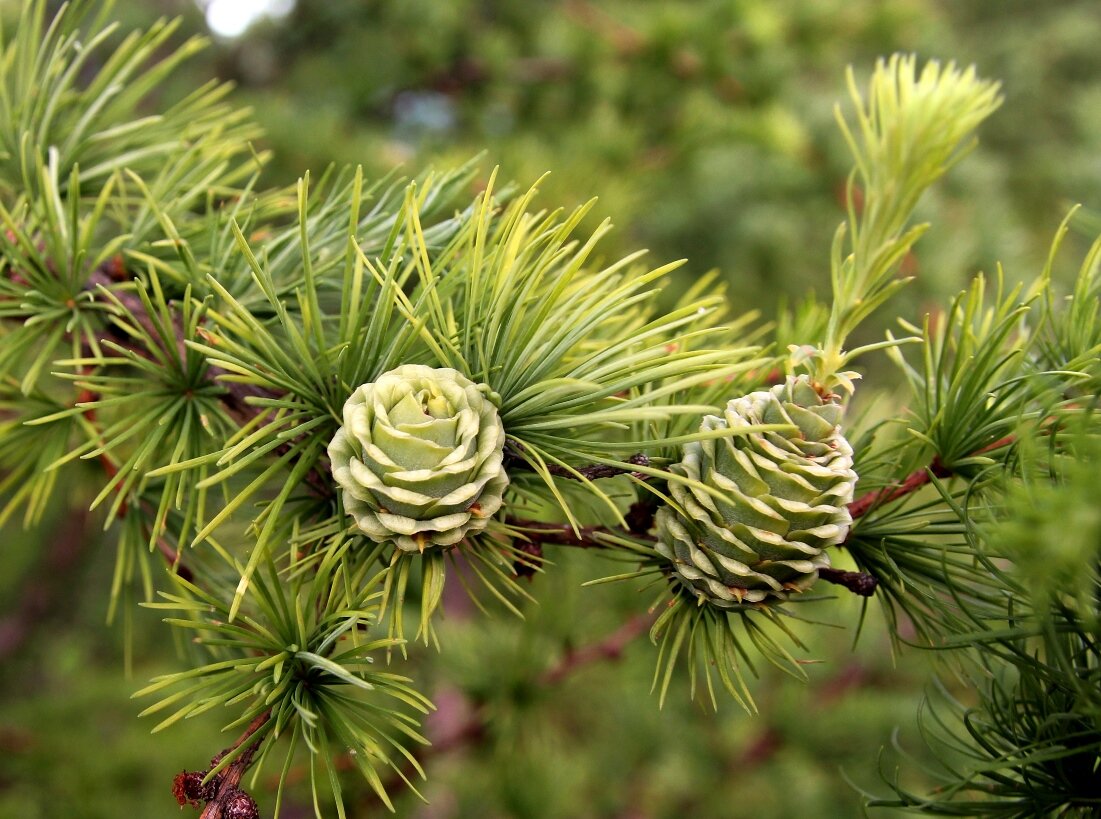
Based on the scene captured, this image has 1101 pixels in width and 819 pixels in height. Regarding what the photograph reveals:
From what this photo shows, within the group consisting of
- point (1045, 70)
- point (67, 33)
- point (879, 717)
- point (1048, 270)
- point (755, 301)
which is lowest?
point (879, 717)

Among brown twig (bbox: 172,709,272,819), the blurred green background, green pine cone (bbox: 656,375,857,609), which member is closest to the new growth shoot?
green pine cone (bbox: 656,375,857,609)

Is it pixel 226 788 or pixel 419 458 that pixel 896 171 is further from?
pixel 226 788

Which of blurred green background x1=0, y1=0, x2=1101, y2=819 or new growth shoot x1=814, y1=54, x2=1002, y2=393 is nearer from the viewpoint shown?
new growth shoot x1=814, y1=54, x2=1002, y2=393

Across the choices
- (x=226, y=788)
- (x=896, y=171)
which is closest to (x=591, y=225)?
(x=896, y=171)

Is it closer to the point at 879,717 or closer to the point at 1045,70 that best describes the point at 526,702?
the point at 879,717

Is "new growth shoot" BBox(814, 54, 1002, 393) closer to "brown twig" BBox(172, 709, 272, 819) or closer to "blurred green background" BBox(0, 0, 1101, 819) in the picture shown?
"brown twig" BBox(172, 709, 272, 819)

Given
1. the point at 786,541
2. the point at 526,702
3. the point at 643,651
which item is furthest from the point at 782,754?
the point at 786,541
